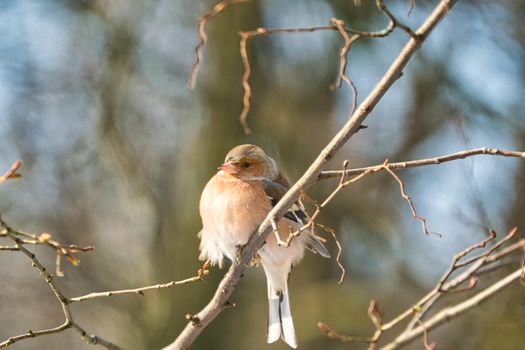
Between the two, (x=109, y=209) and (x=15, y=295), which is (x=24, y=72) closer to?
(x=109, y=209)

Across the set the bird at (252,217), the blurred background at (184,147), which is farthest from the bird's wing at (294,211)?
the blurred background at (184,147)

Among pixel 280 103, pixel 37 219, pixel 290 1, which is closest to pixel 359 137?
pixel 280 103

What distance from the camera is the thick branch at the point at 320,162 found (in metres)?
2.40

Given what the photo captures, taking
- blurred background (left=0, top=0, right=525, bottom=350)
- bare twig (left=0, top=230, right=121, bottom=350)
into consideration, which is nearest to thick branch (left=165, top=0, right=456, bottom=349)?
bare twig (left=0, top=230, right=121, bottom=350)

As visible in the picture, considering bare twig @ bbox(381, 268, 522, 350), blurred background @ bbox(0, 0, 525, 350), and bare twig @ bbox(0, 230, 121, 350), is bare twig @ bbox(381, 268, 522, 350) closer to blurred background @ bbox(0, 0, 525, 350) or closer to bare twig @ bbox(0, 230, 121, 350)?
bare twig @ bbox(0, 230, 121, 350)

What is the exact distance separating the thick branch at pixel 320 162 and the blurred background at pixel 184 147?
5033 mm

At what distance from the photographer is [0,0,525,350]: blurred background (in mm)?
8586

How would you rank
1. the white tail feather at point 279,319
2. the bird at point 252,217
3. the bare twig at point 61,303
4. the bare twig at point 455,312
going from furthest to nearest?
the white tail feather at point 279,319
the bird at point 252,217
the bare twig at point 455,312
the bare twig at point 61,303

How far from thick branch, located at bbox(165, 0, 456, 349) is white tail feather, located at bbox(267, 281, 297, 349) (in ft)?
4.34

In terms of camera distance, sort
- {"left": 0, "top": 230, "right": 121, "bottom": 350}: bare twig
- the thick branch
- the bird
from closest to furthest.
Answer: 1. the thick branch
2. {"left": 0, "top": 230, "right": 121, "bottom": 350}: bare twig
3. the bird

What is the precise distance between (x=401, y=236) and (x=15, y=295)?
4.56 metres

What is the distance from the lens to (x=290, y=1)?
29.0 feet

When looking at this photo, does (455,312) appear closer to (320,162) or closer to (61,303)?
(320,162)

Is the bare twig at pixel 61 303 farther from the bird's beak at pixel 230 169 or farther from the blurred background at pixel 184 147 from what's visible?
the blurred background at pixel 184 147
